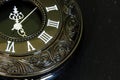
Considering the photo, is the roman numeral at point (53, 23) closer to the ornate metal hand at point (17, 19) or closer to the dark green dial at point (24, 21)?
the dark green dial at point (24, 21)

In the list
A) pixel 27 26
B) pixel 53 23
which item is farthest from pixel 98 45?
pixel 27 26

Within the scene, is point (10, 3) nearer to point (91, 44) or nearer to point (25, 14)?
point (25, 14)

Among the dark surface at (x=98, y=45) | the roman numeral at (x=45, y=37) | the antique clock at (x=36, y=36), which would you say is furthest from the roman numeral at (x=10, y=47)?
the dark surface at (x=98, y=45)

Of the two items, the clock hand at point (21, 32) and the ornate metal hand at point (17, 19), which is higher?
the ornate metal hand at point (17, 19)

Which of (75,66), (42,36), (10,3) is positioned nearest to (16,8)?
(10,3)

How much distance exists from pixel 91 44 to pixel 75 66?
0.51 ft

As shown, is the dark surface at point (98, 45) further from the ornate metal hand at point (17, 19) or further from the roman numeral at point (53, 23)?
the ornate metal hand at point (17, 19)

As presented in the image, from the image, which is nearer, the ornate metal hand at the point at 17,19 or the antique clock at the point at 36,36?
the antique clock at the point at 36,36

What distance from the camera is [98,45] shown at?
Answer: 9.78 ft

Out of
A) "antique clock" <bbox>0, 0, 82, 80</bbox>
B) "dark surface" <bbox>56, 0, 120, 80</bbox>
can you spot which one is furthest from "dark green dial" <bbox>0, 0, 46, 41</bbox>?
"dark surface" <bbox>56, 0, 120, 80</bbox>

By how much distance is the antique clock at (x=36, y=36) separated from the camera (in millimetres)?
2787

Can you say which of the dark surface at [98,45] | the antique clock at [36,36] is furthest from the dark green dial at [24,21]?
the dark surface at [98,45]

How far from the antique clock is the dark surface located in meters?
0.08

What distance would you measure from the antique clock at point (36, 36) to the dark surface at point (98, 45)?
0.26ft
